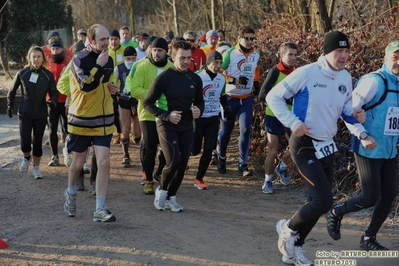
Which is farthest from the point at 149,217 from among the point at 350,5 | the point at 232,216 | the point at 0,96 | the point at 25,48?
the point at 25,48

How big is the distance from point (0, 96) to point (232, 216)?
11138mm

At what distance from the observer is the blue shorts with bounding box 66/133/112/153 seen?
6.91m

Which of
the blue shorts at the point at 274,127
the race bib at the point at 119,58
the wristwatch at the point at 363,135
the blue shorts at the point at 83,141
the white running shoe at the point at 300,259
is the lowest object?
the white running shoe at the point at 300,259

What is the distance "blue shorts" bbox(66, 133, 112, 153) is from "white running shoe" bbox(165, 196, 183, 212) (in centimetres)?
106

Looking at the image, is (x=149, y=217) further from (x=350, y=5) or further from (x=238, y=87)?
(x=350, y=5)

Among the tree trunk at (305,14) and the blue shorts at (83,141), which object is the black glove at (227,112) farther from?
the tree trunk at (305,14)

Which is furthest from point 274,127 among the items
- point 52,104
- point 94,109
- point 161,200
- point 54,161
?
point 54,161

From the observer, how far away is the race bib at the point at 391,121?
583 cm

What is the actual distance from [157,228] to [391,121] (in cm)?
270

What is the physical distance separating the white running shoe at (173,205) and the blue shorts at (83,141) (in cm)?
106

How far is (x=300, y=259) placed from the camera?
5.65 m

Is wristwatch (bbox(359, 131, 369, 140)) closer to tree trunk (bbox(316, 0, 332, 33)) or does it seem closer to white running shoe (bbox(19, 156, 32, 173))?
white running shoe (bbox(19, 156, 32, 173))

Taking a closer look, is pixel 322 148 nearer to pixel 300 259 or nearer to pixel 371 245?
pixel 300 259

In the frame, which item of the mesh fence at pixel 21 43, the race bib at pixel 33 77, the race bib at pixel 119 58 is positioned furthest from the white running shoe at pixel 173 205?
the mesh fence at pixel 21 43
